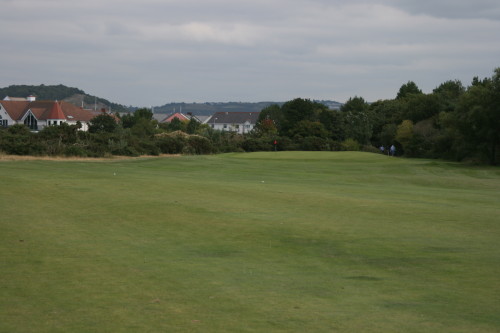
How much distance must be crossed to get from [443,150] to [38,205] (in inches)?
2497

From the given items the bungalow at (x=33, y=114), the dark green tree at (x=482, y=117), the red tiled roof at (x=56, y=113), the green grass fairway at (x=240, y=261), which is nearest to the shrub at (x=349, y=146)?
the dark green tree at (x=482, y=117)

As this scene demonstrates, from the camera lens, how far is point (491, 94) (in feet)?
188

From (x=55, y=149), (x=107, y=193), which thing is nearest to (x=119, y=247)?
(x=107, y=193)

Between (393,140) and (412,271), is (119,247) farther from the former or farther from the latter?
(393,140)

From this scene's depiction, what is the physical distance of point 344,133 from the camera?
108500 mm

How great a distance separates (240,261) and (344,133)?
97.2 meters

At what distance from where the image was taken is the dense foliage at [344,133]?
51375mm

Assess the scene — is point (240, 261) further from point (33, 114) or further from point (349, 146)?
point (33, 114)

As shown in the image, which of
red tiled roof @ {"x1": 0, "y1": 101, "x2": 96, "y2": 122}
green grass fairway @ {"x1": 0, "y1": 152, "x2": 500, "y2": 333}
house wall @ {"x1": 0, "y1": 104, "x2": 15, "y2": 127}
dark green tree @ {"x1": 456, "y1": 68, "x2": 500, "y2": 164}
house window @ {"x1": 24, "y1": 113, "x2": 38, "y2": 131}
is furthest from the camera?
house wall @ {"x1": 0, "y1": 104, "x2": 15, "y2": 127}

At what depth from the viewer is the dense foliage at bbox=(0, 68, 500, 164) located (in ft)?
169

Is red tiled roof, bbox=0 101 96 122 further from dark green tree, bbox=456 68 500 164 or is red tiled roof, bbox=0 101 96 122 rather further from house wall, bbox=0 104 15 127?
dark green tree, bbox=456 68 500 164

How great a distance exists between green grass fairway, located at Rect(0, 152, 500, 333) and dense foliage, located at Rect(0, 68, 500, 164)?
27440 millimetres

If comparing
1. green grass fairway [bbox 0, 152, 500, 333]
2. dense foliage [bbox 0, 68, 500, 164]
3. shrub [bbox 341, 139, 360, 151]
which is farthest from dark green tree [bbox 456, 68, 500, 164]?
green grass fairway [bbox 0, 152, 500, 333]

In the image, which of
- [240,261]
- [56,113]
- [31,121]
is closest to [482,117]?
[240,261]
